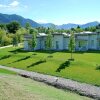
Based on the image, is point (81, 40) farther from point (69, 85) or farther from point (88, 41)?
point (69, 85)

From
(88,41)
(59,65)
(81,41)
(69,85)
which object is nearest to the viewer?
(69,85)

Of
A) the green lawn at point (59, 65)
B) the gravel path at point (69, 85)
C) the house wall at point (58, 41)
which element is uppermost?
the house wall at point (58, 41)

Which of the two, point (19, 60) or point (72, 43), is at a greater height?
point (72, 43)

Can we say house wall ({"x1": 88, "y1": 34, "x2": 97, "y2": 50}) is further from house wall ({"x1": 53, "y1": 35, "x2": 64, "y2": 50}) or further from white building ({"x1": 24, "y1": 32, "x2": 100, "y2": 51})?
house wall ({"x1": 53, "y1": 35, "x2": 64, "y2": 50})

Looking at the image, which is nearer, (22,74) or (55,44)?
(22,74)

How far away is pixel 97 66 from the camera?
46.7 metres

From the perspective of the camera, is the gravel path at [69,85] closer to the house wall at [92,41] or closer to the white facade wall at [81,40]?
the white facade wall at [81,40]

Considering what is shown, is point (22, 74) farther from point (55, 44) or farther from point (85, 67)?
point (55, 44)

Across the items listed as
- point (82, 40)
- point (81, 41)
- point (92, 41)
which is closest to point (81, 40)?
point (82, 40)

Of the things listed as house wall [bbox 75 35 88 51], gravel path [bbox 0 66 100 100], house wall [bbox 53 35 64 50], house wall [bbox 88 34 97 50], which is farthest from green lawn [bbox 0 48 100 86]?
house wall [bbox 88 34 97 50]

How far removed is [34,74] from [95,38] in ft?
108

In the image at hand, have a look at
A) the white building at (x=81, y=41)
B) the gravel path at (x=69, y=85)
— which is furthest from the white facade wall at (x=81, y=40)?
the gravel path at (x=69, y=85)

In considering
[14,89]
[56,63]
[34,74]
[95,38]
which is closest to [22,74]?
[34,74]

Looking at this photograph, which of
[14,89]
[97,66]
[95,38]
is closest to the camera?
[14,89]
